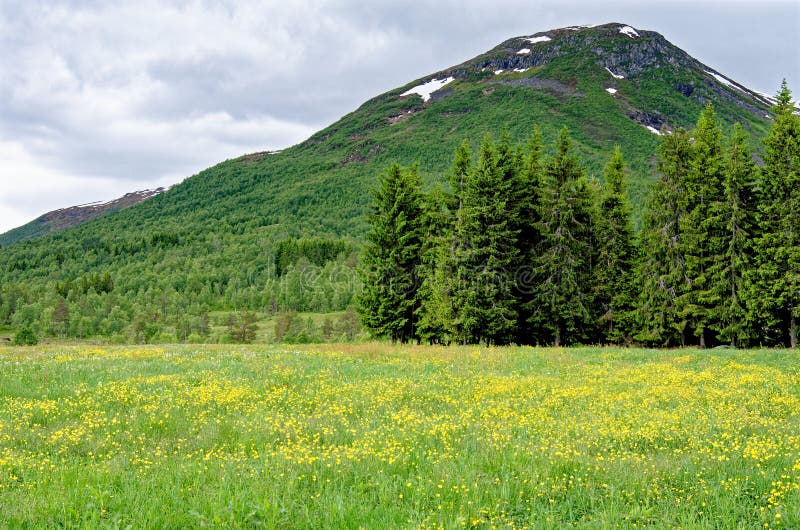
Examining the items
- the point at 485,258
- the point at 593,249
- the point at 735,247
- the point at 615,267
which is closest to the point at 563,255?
the point at 593,249

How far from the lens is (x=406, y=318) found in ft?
121

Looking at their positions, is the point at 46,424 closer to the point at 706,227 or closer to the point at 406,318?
the point at 406,318

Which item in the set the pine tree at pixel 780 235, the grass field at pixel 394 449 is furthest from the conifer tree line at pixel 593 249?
the grass field at pixel 394 449

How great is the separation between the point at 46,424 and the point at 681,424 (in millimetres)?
12885

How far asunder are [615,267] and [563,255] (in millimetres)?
4828

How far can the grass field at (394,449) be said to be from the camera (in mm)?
5805

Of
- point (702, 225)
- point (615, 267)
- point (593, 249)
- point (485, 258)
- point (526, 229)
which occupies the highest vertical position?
point (526, 229)

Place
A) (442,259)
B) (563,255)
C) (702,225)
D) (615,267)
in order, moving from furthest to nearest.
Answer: (615,267) < (442,259) < (563,255) < (702,225)

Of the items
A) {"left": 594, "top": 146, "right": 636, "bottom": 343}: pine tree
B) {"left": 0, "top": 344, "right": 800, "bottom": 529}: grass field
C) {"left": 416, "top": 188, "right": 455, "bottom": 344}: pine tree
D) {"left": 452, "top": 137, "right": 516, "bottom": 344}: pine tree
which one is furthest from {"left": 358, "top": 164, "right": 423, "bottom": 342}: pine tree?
{"left": 0, "top": 344, "right": 800, "bottom": 529}: grass field

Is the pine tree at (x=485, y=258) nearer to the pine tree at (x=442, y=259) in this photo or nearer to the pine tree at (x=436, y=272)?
the pine tree at (x=442, y=259)

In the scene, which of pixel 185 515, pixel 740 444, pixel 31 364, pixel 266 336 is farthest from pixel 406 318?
pixel 266 336

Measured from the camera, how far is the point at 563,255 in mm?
33500

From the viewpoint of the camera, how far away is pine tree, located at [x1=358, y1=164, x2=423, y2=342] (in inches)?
1455

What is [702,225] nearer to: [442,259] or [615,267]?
[615,267]
